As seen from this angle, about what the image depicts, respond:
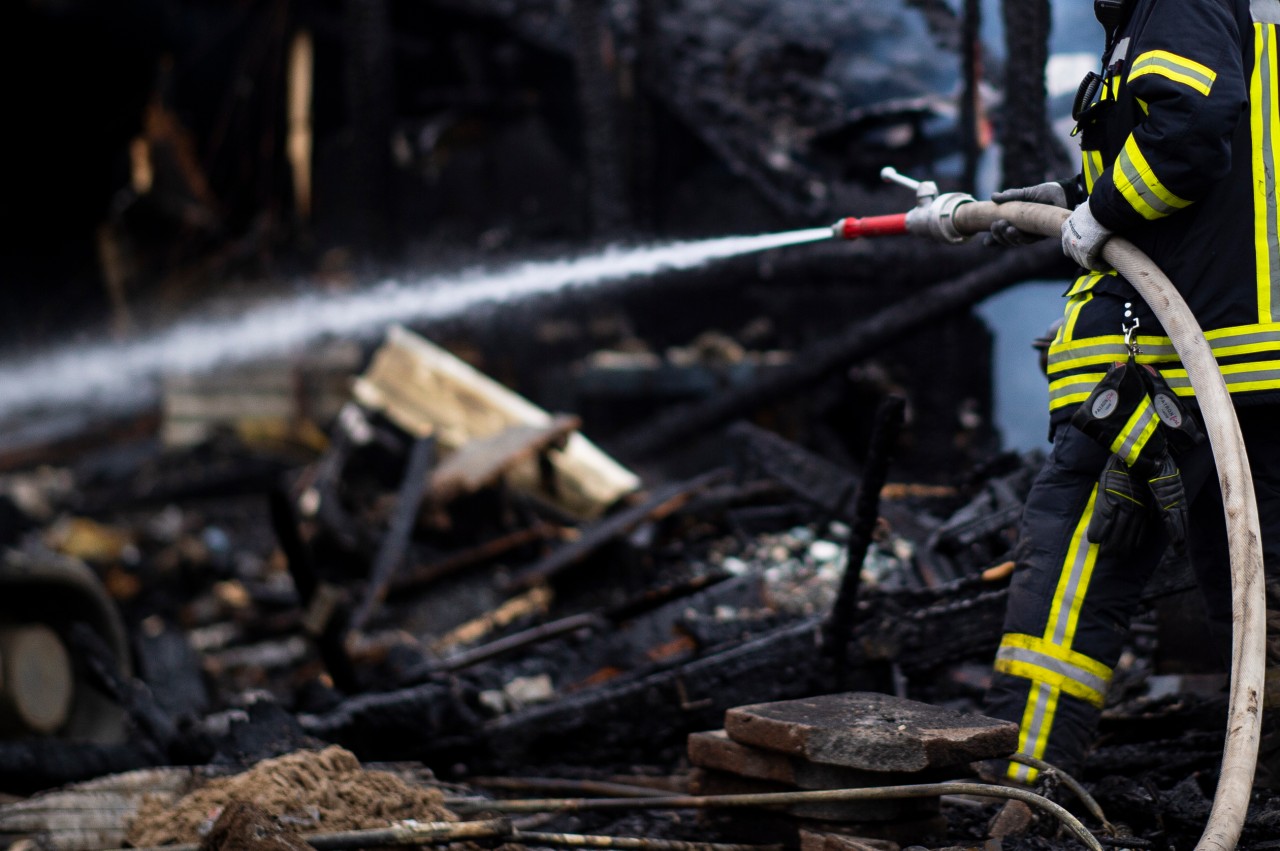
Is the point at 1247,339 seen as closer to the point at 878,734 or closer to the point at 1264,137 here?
the point at 1264,137

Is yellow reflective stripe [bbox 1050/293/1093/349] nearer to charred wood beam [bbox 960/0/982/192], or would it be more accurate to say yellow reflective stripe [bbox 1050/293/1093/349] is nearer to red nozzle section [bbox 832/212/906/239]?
red nozzle section [bbox 832/212/906/239]

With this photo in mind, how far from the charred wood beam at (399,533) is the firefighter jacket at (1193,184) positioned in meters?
3.63

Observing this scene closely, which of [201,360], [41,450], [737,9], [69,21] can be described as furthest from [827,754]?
[69,21]

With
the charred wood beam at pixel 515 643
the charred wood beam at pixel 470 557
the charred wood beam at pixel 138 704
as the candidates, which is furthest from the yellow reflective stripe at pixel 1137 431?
the charred wood beam at pixel 470 557

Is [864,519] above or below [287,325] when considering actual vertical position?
above

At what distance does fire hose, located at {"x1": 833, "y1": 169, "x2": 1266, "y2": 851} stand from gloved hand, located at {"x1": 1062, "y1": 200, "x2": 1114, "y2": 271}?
0.03 metres

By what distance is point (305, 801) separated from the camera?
2.71 metres

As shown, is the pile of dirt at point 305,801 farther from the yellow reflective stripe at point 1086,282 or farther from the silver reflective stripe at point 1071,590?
the yellow reflective stripe at point 1086,282

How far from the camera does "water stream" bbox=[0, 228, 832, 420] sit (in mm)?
7887

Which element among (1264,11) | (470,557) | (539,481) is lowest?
(470,557)

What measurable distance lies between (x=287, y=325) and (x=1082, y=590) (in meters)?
8.26

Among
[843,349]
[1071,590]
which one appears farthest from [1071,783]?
[843,349]

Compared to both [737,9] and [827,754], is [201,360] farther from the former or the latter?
[827,754]

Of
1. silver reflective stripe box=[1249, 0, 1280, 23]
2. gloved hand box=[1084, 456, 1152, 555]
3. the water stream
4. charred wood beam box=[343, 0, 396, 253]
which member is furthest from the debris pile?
charred wood beam box=[343, 0, 396, 253]
